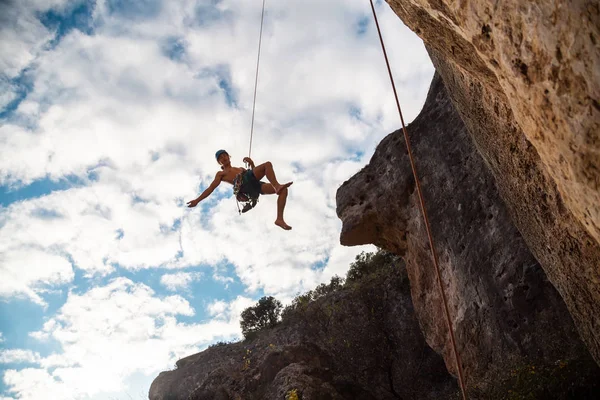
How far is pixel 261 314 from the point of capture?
36.0 metres

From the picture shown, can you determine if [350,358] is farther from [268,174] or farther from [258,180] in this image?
[268,174]

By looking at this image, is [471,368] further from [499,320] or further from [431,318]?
[431,318]

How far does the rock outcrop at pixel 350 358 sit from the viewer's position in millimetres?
9445

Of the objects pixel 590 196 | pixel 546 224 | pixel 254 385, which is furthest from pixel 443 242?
pixel 590 196

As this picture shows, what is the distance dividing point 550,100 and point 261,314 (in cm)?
3595

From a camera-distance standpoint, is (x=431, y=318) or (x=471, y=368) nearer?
(x=471, y=368)

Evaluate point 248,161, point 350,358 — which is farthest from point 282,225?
point 350,358

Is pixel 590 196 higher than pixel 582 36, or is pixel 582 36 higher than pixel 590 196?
pixel 582 36

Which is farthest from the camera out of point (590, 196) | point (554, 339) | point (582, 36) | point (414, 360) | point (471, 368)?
point (414, 360)

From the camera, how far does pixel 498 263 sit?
789cm

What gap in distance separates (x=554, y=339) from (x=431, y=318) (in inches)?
159

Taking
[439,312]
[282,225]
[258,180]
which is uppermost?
[258,180]

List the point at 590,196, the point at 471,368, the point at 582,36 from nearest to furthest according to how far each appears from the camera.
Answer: the point at 582,36 → the point at 590,196 → the point at 471,368

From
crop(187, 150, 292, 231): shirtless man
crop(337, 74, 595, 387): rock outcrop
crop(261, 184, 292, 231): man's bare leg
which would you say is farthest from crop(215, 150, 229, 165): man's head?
crop(337, 74, 595, 387): rock outcrop
